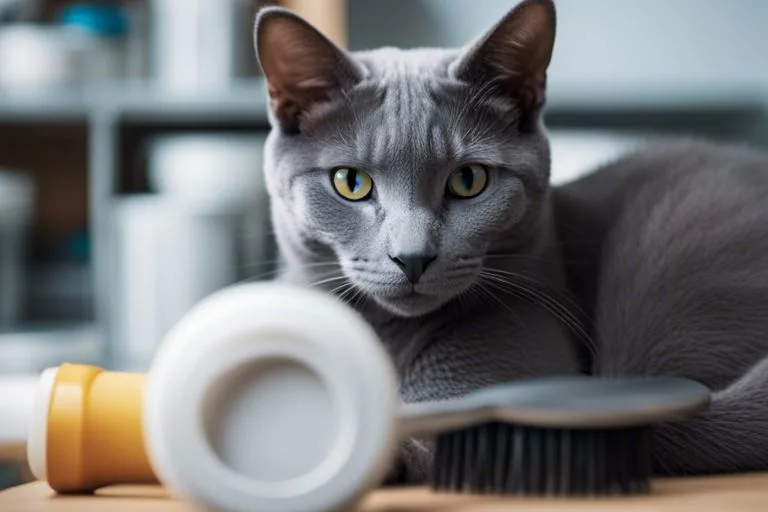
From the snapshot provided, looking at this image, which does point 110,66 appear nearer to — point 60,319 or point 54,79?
point 54,79

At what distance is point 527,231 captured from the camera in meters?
0.94

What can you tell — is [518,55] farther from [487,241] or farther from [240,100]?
[240,100]

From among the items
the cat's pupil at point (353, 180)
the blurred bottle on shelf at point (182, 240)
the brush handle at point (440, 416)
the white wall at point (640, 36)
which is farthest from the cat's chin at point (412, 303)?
the white wall at point (640, 36)

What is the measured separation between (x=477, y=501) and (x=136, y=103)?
5.29 ft

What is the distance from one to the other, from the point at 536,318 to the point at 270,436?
0.40 metres

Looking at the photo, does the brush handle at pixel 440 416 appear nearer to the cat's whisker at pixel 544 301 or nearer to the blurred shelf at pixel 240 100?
the cat's whisker at pixel 544 301

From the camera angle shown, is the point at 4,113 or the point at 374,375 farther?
the point at 4,113

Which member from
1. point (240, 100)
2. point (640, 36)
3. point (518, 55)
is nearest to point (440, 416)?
point (518, 55)

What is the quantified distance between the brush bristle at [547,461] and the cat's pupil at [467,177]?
272 mm

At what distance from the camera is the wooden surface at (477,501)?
61 centimetres

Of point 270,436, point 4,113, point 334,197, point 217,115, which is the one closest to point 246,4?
point 217,115

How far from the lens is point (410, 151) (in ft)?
2.66

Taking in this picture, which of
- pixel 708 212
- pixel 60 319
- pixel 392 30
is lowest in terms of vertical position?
pixel 60 319

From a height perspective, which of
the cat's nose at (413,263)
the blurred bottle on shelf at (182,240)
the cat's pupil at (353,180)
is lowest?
the blurred bottle on shelf at (182,240)
